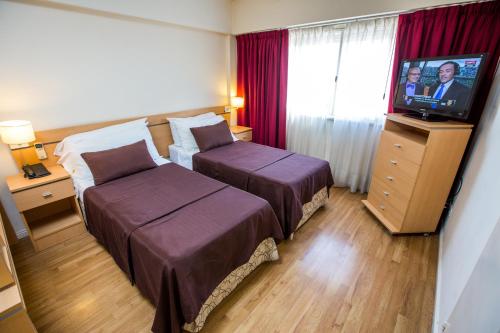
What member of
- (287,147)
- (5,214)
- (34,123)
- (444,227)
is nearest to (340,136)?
(287,147)

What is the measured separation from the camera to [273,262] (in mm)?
1957

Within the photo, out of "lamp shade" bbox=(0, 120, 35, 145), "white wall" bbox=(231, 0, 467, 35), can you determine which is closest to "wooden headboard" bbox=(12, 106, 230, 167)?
"lamp shade" bbox=(0, 120, 35, 145)

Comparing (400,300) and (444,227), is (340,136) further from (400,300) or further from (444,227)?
(400,300)

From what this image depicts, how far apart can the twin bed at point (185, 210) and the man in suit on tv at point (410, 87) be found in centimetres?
105

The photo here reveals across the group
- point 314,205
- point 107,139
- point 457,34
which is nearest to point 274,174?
point 314,205

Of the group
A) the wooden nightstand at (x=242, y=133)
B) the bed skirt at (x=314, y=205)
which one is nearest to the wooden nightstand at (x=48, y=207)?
the bed skirt at (x=314, y=205)

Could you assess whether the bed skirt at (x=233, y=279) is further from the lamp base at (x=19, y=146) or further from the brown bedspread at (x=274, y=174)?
the lamp base at (x=19, y=146)

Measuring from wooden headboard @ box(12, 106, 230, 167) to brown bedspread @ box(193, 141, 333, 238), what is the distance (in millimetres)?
624

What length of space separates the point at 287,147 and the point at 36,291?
327cm

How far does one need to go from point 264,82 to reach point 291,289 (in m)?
2.99

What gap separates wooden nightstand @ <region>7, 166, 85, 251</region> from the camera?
6.08 ft

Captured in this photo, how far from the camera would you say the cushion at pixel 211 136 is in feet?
9.74

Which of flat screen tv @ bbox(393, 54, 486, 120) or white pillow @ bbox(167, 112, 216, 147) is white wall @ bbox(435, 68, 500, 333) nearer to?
flat screen tv @ bbox(393, 54, 486, 120)

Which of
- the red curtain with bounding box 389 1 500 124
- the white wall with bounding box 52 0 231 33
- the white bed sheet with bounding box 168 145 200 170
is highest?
the white wall with bounding box 52 0 231 33
